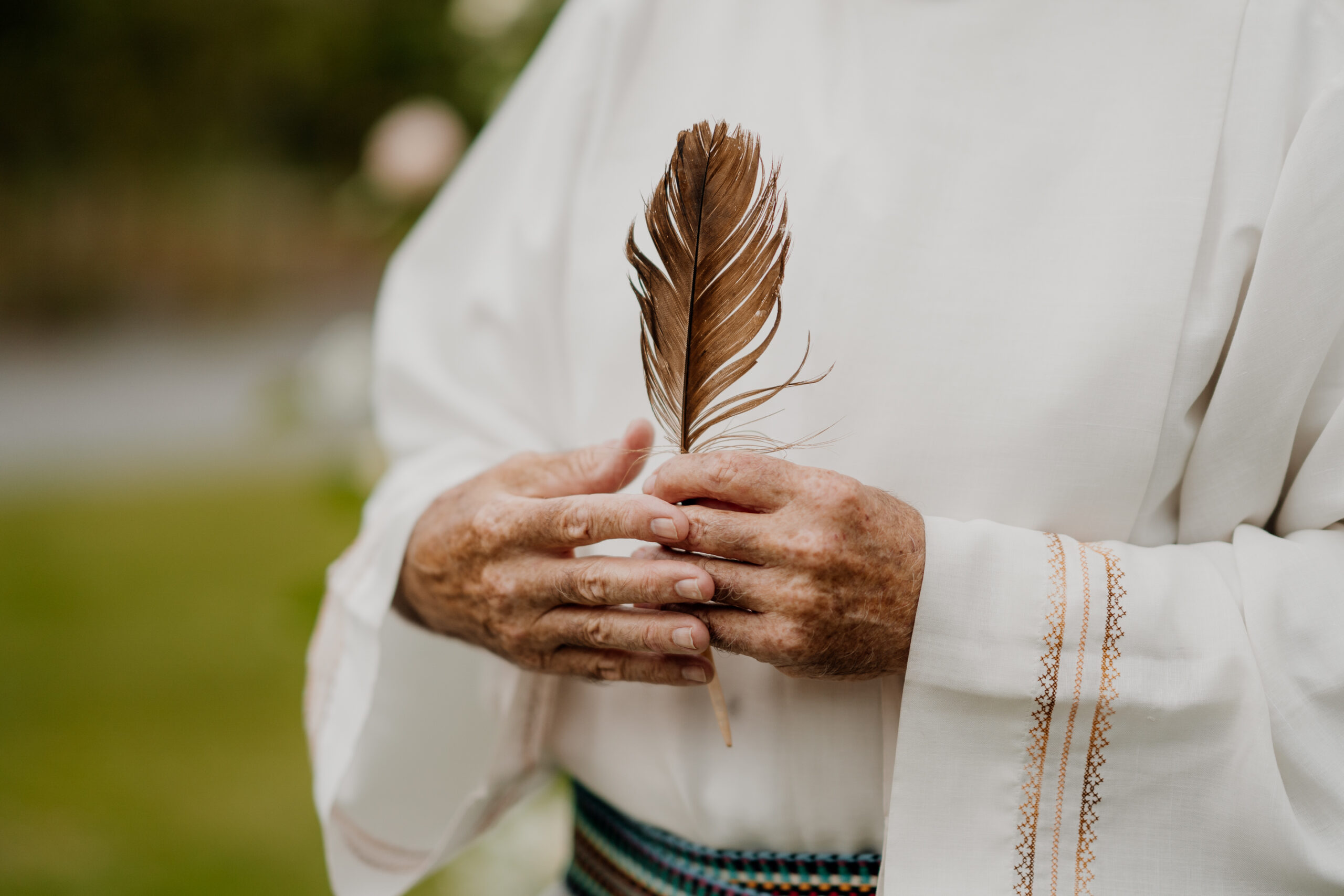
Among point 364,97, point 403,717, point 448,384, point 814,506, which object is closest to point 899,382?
point 814,506

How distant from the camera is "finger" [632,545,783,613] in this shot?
0.91m

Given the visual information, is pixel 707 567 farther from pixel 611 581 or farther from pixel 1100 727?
pixel 1100 727

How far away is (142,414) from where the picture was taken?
25.5ft

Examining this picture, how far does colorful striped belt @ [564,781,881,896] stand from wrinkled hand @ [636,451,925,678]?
1.02 feet

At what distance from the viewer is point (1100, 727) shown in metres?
0.94

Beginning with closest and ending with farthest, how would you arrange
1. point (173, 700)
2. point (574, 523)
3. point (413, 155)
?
1. point (574, 523)
2. point (413, 155)
3. point (173, 700)

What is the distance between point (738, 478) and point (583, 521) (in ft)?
0.57

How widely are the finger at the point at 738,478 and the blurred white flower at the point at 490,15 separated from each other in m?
1.43

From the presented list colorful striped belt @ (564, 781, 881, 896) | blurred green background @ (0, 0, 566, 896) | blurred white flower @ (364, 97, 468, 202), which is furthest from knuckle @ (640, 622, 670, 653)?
blurred white flower @ (364, 97, 468, 202)

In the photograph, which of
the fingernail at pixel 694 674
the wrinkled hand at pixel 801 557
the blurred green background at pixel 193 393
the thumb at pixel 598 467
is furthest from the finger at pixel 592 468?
the blurred green background at pixel 193 393

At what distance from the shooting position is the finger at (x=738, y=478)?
911mm

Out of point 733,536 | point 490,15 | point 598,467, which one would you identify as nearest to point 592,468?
point 598,467

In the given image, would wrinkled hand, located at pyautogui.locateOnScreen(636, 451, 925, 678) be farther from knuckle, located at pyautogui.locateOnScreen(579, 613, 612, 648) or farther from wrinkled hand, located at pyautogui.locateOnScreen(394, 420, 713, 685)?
knuckle, located at pyautogui.locateOnScreen(579, 613, 612, 648)

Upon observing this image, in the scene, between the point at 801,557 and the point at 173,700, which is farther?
the point at 173,700
